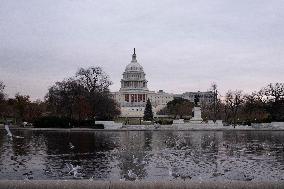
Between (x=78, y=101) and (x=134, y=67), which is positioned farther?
(x=134, y=67)

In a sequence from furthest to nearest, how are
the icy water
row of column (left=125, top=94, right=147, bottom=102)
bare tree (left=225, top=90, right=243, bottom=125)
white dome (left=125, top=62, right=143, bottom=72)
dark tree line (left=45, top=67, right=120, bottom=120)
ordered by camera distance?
white dome (left=125, top=62, right=143, bottom=72), row of column (left=125, top=94, right=147, bottom=102), bare tree (left=225, top=90, right=243, bottom=125), dark tree line (left=45, top=67, right=120, bottom=120), the icy water

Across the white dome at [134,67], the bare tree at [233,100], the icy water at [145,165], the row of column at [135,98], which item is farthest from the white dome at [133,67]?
the icy water at [145,165]

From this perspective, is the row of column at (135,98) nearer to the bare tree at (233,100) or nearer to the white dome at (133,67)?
the white dome at (133,67)

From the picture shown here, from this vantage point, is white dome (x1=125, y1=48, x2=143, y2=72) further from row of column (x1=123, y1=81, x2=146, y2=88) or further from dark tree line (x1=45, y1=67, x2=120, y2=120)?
dark tree line (x1=45, y1=67, x2=120, y2=120)

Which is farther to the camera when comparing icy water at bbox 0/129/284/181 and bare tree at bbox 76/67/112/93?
bare tree at bbox 76/67/112/93

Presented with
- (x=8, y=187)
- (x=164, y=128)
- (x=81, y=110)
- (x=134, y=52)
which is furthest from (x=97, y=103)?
(x=134, y=52)

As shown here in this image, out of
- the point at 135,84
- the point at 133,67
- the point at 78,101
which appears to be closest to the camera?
the point at 78,101

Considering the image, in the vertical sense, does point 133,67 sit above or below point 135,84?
above

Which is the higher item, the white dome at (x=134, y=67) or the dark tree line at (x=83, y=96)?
the white dome at (x=134, y=67)

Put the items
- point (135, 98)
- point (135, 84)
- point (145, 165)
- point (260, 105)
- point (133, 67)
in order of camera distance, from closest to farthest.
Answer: point (145, 165) < point (260, 105) < point (135, 98) < point (135, 84) < point (133, 67)

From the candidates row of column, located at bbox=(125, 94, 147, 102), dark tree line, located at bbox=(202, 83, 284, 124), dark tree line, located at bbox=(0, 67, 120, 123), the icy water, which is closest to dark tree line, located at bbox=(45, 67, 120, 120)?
dark tree line, located at bbox=(0, 67, 120, 123)

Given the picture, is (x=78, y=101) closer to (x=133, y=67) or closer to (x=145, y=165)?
(x=145, y=165)

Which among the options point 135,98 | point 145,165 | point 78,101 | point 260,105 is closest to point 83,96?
point 78,101

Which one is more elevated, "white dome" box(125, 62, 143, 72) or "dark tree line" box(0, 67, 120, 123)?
"white dome" box(125, 62, 143, 72)
